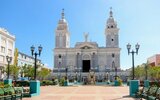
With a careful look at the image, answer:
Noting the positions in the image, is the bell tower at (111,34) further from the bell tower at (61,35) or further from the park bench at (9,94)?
the park bench at (9,94)

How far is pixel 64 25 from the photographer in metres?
118

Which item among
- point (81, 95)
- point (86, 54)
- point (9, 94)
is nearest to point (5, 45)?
point (86, 54)

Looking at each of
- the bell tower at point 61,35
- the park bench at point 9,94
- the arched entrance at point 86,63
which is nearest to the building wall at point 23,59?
the bell tower at point 61,35

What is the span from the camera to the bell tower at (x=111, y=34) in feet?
373

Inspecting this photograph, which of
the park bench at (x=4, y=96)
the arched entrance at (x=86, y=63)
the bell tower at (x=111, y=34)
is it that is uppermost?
the bell tower at (x=111, y=34)

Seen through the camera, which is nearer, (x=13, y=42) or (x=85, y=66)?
(x=13, y=42)

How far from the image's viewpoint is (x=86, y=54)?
11575 cm

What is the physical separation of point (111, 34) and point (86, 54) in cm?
1263

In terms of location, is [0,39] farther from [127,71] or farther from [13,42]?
[127,71]

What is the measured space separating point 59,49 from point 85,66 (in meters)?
12.4

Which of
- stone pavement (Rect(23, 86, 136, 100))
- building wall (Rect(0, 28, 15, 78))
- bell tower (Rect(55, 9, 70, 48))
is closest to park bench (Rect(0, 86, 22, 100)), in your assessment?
stone pavement (Rect(23, 86, 136, 100))

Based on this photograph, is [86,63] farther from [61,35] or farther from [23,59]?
[23,59]

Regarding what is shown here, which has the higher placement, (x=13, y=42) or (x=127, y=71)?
(x=13, y=42)

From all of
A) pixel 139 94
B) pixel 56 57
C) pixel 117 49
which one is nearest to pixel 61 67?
pixel 56 57
